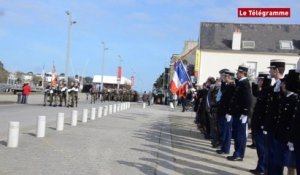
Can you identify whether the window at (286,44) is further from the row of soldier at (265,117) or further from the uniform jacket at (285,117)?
the uniform jacket at (285,117)

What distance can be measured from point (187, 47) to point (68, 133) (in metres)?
83.4

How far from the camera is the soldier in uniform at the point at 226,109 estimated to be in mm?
12125

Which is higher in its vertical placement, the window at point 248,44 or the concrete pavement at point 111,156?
the window at point 248,44

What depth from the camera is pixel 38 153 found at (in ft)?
36.0

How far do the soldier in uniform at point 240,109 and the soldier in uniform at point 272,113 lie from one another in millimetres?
2449

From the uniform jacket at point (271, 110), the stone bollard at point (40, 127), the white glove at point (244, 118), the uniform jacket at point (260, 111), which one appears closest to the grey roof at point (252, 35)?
the stone bollard at point (40, 127)

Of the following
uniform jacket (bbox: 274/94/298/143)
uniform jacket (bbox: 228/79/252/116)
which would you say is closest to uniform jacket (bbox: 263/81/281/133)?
uniform jacket (bbox: 274/94/298/143)

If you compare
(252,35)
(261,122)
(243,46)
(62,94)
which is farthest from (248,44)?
(261,122)

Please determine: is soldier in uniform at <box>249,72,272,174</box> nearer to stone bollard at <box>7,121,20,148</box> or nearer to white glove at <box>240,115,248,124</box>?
white glove at <box>240,115,248,124</box>

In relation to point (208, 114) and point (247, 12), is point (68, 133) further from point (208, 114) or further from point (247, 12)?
point (247, 12)

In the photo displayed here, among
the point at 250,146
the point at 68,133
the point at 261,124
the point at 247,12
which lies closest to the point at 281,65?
the point at 261,124

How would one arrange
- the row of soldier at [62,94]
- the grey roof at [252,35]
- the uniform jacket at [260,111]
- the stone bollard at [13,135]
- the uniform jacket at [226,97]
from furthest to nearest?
the grey roof at [252,35]
the row of soldier at [62,94]
the uniform jacket at [226,97]
the stone bollard at [13,135]
the uniform jacket at [260,111]

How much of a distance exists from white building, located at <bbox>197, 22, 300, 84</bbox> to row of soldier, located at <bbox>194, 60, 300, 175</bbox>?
138 ft

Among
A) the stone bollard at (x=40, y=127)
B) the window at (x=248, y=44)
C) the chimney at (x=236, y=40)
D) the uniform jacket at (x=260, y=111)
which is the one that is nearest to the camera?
the uniform jacket at (x=260, y=111)
